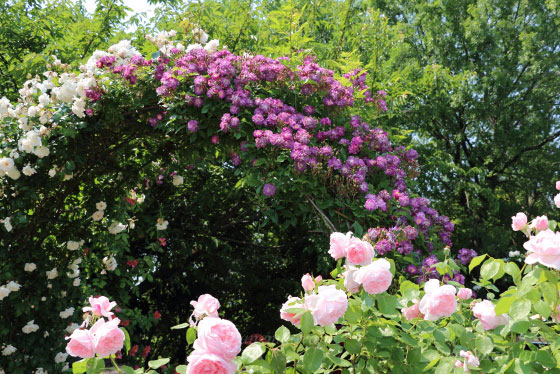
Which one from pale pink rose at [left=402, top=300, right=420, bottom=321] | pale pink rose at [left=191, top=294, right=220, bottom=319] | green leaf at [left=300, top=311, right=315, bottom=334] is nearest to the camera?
green leaf at [left=300, top=311, right=315, bottom=334]

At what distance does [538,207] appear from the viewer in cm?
1075

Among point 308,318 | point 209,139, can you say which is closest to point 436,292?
point 308,318

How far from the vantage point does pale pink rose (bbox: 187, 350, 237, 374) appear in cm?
102

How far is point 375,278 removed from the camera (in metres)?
1.20

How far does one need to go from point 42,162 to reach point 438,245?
2.53 meters

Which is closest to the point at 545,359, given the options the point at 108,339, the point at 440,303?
the point at 440,303

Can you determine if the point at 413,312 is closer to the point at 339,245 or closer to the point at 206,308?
the point at 339,245

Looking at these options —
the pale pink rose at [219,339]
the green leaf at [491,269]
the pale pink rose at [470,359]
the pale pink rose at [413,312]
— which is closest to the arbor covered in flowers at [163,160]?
the pale pink rose at [413,312]

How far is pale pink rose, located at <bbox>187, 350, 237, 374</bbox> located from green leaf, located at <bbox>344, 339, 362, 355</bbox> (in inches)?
13.6

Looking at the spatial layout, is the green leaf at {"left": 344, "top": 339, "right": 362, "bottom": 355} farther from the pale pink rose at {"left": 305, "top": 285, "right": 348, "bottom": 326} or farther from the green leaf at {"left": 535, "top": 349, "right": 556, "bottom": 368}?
the green leaf at {"left": 535, "top": 349, "right": 556, "bottom": 368}

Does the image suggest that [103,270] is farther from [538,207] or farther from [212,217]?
[538,207]

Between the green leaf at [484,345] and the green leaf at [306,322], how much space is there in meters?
0.40

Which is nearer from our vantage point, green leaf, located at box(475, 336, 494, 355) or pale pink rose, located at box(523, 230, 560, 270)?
pale pink rose, located at box(523, 230, 560, 270)

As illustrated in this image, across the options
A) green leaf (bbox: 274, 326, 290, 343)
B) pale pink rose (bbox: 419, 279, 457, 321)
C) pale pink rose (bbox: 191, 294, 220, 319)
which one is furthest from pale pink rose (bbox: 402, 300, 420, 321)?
pale pink rose (bbox: 191, 294, 220, 319)
